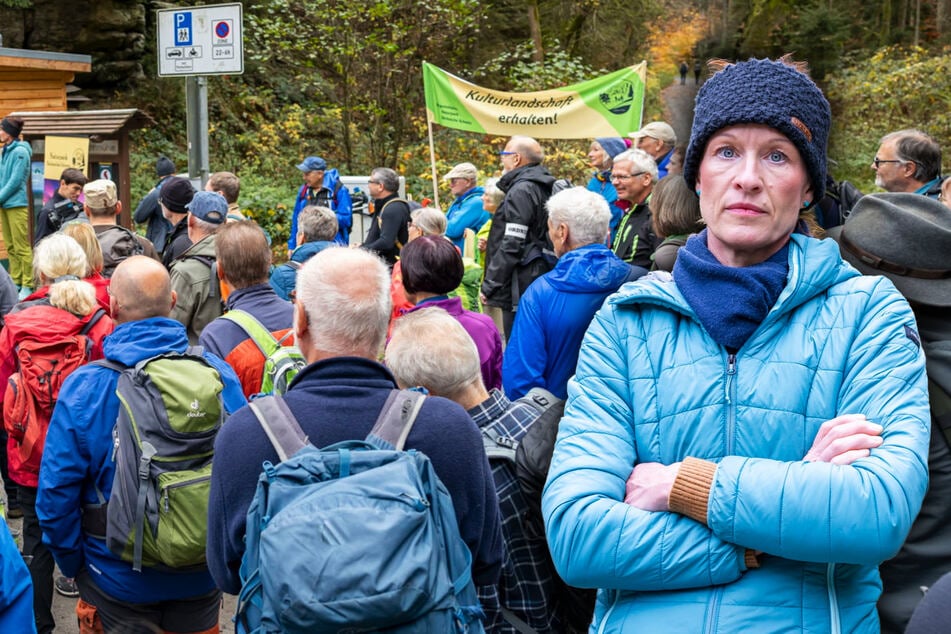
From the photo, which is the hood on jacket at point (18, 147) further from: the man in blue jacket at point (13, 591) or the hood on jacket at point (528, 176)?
the man in blue jacket at point (13, 591)

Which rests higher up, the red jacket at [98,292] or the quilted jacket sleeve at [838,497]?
the quilted jacket sleeve at [838,497]

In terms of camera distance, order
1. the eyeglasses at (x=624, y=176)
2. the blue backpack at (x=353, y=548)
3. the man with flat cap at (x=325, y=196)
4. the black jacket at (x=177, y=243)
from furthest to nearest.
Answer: the man with flat cap at (x=325, y=196) → the black jacket at (x=177, y=243) → the eyeglasses at (x=624, y=176) → the blue backpack at (x=353, y=548)

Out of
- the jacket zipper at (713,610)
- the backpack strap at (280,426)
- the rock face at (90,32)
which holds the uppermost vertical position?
the rock face at (90,32)

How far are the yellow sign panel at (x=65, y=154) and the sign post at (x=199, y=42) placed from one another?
2.72m

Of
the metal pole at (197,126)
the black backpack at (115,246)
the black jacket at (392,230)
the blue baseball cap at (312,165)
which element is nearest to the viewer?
the black backpack at (115,246)

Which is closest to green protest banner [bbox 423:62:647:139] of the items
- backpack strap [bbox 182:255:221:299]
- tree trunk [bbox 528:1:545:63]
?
backpack strap [bbox 182:255:221:299]

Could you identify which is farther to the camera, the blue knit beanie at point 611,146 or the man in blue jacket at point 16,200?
the man in blue jacket at point 16,200

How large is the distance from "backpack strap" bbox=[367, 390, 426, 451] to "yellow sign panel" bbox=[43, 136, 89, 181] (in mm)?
9261

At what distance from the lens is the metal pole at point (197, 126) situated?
28.9ft

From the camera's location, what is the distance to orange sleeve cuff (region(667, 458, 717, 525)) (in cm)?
178

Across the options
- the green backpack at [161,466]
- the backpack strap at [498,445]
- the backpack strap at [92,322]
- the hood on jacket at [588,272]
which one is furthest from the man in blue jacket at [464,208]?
the backpack strap at [498,445]

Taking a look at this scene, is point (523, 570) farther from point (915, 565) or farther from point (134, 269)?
point (134, 269)

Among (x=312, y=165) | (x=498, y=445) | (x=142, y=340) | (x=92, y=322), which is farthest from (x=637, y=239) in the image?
(x=312, y=165)

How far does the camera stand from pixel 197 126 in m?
8.87
